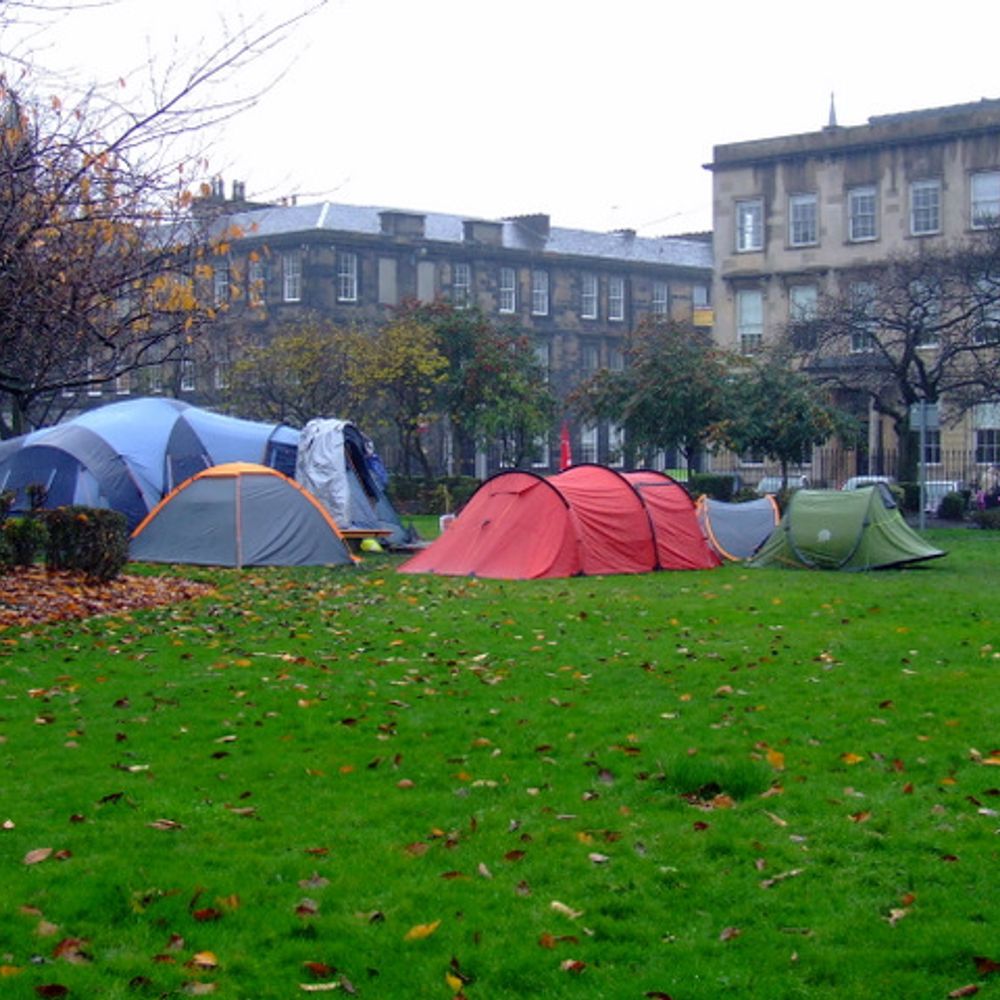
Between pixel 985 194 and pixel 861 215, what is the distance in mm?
4246

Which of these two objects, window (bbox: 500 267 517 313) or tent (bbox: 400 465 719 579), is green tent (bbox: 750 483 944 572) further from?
window (bbox: 500 267 517 313)

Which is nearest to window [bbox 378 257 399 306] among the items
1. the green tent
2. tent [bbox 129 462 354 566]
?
tent [bbox 129 462 354 566]

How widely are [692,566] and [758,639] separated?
9.00 meters

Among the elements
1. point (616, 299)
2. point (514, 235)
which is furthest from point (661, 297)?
point (514, 235)

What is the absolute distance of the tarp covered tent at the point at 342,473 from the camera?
25000mm

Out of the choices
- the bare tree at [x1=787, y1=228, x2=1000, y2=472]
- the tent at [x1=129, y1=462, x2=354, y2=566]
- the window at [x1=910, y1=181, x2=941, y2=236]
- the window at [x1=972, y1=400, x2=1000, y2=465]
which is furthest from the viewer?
the window at [x1=910, y1=181, x2=941, y2=236]

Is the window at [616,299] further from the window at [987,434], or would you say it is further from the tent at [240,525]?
the tent at [240,525]

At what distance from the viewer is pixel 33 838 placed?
6695 mm

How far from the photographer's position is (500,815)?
7164 millimetres

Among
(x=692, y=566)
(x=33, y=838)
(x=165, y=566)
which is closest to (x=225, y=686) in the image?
(x=33, y=838)

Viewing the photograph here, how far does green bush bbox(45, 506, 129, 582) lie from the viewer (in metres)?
17.3

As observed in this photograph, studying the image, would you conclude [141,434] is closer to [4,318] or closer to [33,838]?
[4,318]

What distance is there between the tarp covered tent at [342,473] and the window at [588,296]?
4150 centimetres

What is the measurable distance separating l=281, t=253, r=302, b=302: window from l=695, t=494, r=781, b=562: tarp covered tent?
118 feet
